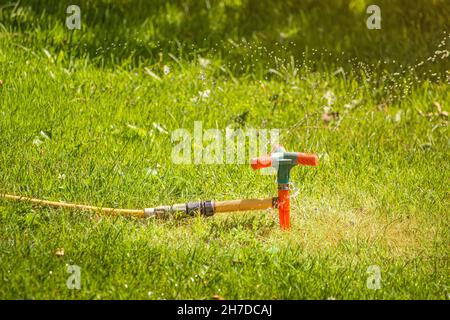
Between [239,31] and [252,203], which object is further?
[239,31]

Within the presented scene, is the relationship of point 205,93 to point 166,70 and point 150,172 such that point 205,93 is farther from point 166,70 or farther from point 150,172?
point 150,172

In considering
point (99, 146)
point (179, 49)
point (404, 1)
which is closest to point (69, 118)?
point (99, 146)

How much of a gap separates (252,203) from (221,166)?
0.76 m

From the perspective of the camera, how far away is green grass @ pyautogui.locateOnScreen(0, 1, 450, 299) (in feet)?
13.5

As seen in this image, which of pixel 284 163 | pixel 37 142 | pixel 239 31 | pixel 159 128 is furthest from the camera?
pixel 239 31

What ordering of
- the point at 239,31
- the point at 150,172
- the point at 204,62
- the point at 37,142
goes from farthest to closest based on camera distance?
the point at 239,31, the point at 204,62, the point at 37,142, the point at 150,172

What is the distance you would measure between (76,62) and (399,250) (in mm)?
2838

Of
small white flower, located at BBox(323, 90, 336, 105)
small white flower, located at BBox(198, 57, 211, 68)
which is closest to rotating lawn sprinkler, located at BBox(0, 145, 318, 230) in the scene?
small white flower, located at BBox(323, 90, 336, 105)

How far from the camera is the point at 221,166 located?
5.22 meters

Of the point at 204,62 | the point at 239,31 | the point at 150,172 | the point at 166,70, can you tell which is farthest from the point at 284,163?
the point at 239,31

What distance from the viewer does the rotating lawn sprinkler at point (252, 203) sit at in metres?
4.50

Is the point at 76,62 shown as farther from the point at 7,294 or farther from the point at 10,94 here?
the point at 7,294

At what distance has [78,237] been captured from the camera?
14.3 ft

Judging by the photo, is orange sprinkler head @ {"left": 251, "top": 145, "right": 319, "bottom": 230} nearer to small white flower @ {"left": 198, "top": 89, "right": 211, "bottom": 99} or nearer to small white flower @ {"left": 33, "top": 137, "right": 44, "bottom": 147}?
small white flower @ {"left": 33, "top": 137, "right": 44, "bottom": 147}
